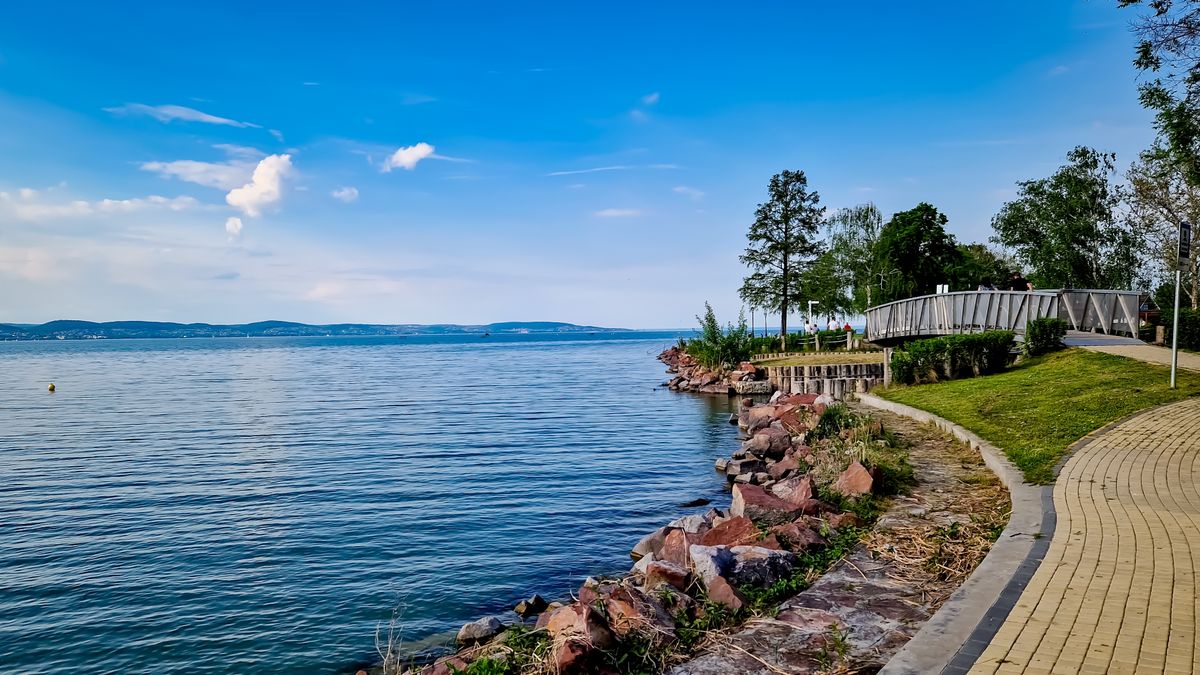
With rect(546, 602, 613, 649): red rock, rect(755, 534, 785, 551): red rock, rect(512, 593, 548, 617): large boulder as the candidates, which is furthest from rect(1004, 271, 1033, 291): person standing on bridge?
rect(546, 602, 613, 649): red rock

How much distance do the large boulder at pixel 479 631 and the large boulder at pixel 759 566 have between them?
2.76m

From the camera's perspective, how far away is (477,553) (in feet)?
40.3

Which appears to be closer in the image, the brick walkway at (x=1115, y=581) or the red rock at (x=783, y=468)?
the brick walkway at (x=1115, y=581)

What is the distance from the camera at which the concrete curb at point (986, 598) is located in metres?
5.31

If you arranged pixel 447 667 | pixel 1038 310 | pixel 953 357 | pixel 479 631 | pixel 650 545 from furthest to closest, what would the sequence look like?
pixel 1038 310 → pixel 953 357 → pixel 650 545 → pixel 479 631 → pixel 447 667

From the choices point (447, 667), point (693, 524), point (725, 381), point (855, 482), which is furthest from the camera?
point (725, 381)

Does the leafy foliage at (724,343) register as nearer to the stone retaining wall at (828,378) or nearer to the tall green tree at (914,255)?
the stone retaining wall at (828,378)

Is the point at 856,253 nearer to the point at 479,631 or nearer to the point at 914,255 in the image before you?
the point at 914,255

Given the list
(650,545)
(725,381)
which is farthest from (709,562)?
(725,381)

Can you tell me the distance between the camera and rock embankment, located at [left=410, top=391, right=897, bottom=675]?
21.6 ft

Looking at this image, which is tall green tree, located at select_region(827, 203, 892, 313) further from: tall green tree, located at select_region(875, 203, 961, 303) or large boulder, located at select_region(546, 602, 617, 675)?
large boulder, located at select_region(546, 602, 617, 675)

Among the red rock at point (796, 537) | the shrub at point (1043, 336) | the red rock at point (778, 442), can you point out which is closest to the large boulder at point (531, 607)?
the red rock at point (796, 537)

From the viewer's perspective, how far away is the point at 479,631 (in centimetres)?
855

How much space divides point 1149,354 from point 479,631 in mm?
22619
